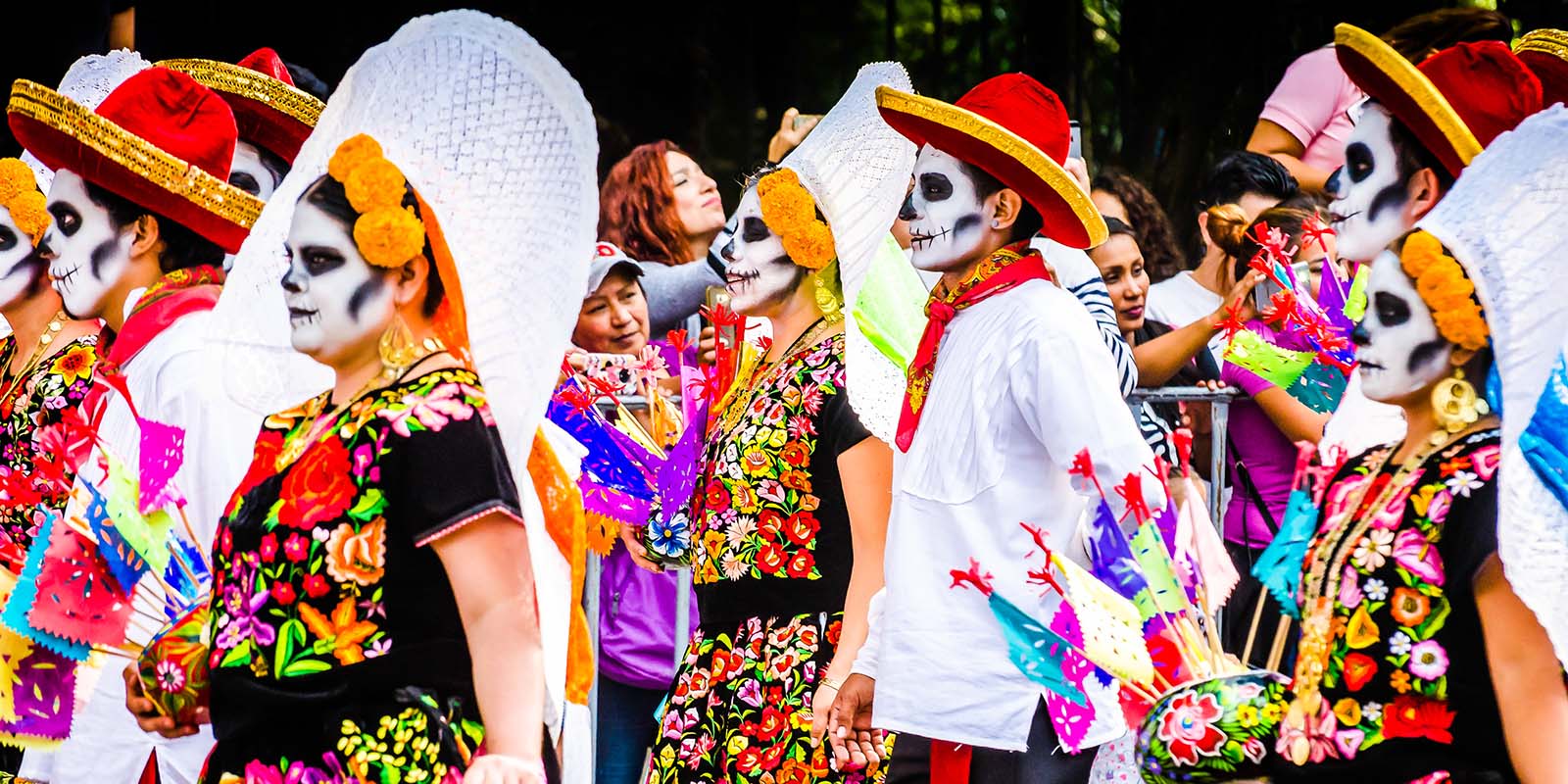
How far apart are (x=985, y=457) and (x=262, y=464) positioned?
137cm

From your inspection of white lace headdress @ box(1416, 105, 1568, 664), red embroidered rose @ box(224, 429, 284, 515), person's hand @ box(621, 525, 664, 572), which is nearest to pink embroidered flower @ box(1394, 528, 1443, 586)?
white lace headdress @ box(1416, 105, 1568, 664)

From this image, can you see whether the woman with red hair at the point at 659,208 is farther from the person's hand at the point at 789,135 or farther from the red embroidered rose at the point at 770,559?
the red embroidered rose at the point at 770,559

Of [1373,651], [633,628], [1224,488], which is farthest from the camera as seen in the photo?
[633,628]

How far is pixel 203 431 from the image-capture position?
173 inches

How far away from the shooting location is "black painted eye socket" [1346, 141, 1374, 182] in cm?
375

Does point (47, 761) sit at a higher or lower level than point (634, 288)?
lower

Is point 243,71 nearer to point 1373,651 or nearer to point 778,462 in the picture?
point 778,462

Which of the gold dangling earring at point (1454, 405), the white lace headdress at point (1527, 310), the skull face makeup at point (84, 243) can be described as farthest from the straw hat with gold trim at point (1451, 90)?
the skull face makeup at point (84, 243)

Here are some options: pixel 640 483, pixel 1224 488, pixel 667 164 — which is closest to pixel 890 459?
pixel 640 483

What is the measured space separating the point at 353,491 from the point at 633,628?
2.64m

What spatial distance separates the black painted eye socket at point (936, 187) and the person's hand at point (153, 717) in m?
1.79

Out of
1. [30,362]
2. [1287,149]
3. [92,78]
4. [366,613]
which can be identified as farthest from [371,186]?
[1287,149]

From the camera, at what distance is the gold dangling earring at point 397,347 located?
3627 millimetres

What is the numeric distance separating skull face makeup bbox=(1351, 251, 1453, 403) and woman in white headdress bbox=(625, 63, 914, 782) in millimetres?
1541
